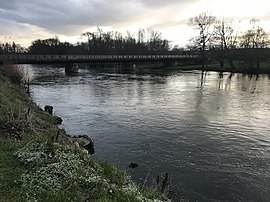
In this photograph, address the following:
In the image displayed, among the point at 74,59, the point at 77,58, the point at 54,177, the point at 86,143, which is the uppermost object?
the point at 77,58

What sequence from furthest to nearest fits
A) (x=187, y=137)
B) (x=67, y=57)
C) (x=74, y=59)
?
(x=74, y=59) < (x=67, y=57) < (x=187, y=137)

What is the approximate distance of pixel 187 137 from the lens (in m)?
18.2

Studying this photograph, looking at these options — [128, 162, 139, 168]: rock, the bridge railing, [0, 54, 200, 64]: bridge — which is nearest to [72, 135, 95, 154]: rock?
[128, 162, 139, 168]: rock

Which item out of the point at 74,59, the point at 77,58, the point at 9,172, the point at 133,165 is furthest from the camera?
the point at 77,58

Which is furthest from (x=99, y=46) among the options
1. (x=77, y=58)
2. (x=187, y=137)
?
(x=187, y=137)

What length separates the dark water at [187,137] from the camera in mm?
12297

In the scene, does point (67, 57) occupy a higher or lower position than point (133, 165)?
higher

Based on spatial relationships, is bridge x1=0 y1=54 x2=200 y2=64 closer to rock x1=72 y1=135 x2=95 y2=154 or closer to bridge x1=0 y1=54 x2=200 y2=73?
bridge x1=0 y1=54 x2=200 y2=73

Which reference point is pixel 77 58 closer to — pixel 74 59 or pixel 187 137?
pixel 74 59

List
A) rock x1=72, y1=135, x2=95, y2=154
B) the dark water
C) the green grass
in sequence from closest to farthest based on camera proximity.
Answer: the green grass < the dark water < rock x1=72, y1=135, x2=95, y2=154

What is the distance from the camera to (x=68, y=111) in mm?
26406

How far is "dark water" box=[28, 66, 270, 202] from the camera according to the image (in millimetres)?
12297

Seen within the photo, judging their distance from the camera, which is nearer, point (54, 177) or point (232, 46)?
point (54, 177)

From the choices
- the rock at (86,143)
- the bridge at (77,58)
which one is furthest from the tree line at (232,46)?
the rock at (86,143)
